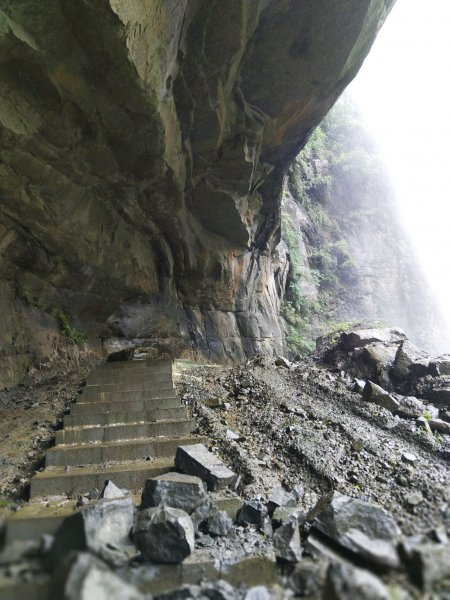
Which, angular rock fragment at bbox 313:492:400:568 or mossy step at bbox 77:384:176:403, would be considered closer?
angular rock fragment at bbox 313:492:400:568

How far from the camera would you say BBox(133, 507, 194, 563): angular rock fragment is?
182cm

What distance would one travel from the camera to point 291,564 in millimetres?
1858

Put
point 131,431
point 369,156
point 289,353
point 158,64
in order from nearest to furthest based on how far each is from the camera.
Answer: point 131,431, point 158,64, point 289,353, point 369,156

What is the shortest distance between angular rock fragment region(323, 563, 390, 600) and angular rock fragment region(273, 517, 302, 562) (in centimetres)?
55

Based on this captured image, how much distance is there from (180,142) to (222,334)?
5277 mm

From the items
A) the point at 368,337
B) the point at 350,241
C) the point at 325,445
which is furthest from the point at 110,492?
the point at 350,241

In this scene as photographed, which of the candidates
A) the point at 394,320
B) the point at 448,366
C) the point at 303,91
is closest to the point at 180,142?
the point at 303,91

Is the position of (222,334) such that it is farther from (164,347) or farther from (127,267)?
(127,267)

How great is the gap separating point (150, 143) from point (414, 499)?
528 centimetres

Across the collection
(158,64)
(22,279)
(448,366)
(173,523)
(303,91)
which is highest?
(303,91)

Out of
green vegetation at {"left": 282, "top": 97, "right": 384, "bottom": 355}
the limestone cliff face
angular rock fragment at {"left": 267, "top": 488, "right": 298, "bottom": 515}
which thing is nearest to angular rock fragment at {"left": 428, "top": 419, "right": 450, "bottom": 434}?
angular rock fragment at {"left": 267, "top": 488, "right": 298, "bottom": 515}

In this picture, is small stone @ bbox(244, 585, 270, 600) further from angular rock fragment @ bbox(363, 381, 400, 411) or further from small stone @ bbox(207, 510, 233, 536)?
angular rock fragment @ bbox(363, 381, 400, 411)

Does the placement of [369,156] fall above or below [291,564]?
above

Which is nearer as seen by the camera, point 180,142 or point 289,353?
point 180,142
